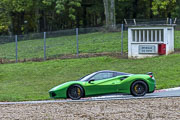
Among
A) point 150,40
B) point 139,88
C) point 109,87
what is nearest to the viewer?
point 109,87

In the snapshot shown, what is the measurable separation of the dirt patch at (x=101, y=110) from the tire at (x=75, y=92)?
0.91 meters

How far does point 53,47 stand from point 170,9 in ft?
96.4

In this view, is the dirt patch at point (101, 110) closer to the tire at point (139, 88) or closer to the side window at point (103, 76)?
the tire at point (139, 88)

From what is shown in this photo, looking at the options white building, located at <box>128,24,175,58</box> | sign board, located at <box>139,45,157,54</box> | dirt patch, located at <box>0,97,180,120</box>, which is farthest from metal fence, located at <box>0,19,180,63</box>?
dirt patch, located at <box>0,97,180,120</box>

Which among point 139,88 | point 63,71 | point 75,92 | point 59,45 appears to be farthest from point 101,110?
point 59,45

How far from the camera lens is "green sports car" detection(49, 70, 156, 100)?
1417 cm

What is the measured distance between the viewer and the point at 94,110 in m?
11.8

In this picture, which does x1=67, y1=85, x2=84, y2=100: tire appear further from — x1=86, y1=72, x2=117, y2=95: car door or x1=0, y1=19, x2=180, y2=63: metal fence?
x1=0, y1=19, x2=180, y2=63: metal fence

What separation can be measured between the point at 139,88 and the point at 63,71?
969cm

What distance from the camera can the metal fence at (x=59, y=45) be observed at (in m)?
28.2

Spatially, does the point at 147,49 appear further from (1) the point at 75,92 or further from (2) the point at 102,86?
(1) the point at 75,92

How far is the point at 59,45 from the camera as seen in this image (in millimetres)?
30406

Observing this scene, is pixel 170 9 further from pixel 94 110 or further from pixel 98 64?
pixel 94 110

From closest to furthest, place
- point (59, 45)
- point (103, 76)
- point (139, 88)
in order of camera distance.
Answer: point (139, 88) < point (103, 76) < point (59, 45)
